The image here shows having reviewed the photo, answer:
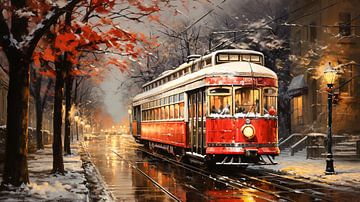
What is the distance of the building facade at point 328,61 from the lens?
35.5 metres

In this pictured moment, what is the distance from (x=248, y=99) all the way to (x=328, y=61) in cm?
1650

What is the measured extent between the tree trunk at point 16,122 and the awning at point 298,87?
2749 cm

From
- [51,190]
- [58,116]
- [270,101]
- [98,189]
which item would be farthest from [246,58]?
[51,190]

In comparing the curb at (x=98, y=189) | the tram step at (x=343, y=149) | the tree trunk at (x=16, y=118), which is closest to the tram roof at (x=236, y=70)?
the curb at (x=98, y=189)

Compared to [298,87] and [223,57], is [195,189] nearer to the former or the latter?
[223,57]

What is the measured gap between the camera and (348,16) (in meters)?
36.8

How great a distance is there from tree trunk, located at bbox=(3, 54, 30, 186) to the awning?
27489 millimetres

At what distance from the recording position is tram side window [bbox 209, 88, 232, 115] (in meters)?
20.2

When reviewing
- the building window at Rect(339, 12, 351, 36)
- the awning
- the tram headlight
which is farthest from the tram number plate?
the building window at Rect(339, 12, 351, 36)

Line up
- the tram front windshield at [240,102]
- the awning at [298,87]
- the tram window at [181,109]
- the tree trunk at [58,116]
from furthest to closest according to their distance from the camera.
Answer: the awning at [298,87] → the tram window at [181,109] → the tram front windshield at [240,102] → the tree trunk at [58,116]

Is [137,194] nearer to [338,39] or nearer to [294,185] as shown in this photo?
[294,185]

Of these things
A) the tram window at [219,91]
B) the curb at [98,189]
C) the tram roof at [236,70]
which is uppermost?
the tram roof at [236,70]

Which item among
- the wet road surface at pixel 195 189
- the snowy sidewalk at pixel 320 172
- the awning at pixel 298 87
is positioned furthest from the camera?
the awning at pixel 298 87

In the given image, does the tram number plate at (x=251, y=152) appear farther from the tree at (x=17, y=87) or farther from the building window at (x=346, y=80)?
the building window at (x=346, y=80)
